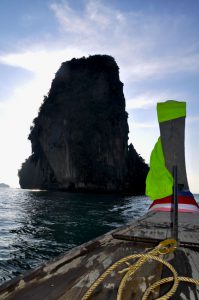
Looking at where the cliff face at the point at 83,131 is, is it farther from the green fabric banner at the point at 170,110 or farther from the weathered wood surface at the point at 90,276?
the green fabric banner at the point at 170,110

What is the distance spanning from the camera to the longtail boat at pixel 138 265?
1.73 meters

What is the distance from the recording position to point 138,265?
1965 millimetres

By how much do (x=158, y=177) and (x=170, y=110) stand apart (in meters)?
1.01

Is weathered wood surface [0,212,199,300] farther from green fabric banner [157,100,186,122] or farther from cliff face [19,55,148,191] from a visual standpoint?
cliff face [19,55,148,191]

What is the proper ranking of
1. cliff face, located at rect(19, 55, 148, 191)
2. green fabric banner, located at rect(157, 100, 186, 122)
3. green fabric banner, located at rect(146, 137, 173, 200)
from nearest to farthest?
green fabric banner, located at rect(157, 100, 186, 122), green fabric banner, located at rect(146, 137, 173, 200), cliff face, located at rect(19, 55, 148, 191)

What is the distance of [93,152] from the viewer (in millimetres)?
63344

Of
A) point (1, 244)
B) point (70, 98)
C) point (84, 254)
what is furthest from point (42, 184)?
point (84, 254)

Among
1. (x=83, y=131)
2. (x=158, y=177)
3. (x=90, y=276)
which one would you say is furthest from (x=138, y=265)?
(x=83, y=131)

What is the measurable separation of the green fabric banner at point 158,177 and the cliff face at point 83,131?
5706cm

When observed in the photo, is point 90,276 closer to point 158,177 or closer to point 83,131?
point 158,177

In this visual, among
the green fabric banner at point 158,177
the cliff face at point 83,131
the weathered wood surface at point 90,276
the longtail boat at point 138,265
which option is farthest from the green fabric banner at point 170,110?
the cliff face at point 83,131

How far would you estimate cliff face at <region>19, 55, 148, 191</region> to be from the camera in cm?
6112

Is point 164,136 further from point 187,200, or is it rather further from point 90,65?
point 90,65

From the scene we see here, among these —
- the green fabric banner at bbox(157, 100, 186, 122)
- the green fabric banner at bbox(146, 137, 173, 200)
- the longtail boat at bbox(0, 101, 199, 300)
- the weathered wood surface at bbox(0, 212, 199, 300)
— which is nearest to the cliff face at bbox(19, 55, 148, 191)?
the green fabric banner at bbox(146, 137, 173, 200)
